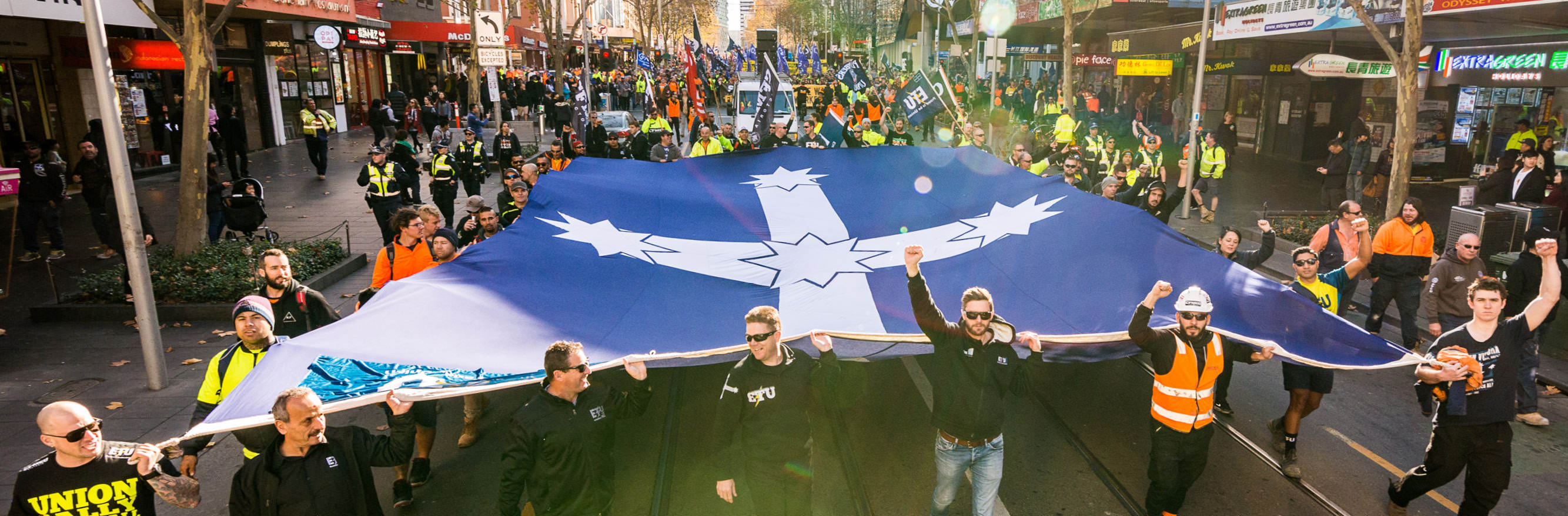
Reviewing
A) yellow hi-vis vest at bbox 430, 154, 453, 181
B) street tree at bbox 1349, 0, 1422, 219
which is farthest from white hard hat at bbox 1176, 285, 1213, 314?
yellow hi-vis vest at bbox 430, 154, 453, 181

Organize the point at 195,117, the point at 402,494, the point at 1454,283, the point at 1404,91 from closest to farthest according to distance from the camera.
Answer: the point at 402,494 < the point at 1454,283 < the point at 195,117 < the point at 1404,91

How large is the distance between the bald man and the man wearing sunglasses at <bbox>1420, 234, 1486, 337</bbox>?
9.87 meters

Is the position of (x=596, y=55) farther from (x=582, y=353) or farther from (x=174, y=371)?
(x=582, y=353)

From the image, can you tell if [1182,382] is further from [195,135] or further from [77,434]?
[195,135]

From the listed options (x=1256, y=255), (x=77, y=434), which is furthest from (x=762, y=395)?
(x=1256, y=255)

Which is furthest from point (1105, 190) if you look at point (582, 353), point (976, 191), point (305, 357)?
point (305, 357)

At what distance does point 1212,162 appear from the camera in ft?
53.7

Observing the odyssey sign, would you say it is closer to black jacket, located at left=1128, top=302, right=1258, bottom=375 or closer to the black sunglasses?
black jacket, located at left=1128, top=302, right=1258, bottom=375

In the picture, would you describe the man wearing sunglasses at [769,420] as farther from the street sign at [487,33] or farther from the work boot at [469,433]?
the street sign at [487,33]

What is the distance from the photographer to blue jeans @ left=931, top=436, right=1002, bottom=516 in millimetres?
5270

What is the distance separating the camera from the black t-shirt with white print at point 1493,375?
5.34 m

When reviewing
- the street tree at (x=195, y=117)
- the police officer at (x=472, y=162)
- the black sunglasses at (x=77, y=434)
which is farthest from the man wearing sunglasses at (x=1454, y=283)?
the police officer at (x=472, y=162)

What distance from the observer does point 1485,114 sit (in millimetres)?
20141

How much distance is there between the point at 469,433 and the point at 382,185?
6814mm
